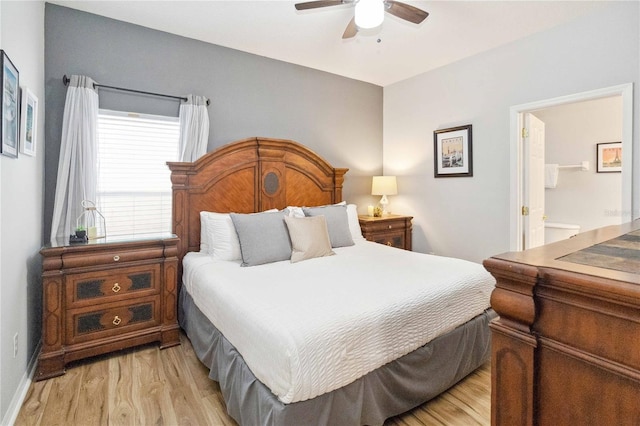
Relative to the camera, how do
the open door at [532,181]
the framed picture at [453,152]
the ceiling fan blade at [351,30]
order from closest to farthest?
1. the ceiling fan blade at [351,30]
2. the open door at [532,181]
3. the framed picture at [453,152]

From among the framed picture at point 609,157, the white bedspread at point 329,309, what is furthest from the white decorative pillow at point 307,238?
the framed picture at point 609,157

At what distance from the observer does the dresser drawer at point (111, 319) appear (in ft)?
7.55

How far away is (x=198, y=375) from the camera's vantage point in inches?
88.1

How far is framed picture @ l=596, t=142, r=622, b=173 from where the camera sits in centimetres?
420

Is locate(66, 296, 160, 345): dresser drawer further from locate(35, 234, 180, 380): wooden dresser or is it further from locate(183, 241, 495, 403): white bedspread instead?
locate(183, 241, 495, 403): white bedspread

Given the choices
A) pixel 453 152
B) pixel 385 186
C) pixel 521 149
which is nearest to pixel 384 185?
pixel 385 186

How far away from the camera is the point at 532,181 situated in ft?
11.3

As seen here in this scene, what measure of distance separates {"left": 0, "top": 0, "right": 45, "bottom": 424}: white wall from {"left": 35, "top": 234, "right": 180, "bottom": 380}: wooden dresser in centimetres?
14

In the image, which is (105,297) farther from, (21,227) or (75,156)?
(75,156)

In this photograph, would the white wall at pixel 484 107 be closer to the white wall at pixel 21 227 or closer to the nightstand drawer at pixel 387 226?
the nightstand drawer at pixel 387 226

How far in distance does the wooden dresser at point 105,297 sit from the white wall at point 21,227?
0.14 metres

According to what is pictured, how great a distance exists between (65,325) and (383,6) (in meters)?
3.09

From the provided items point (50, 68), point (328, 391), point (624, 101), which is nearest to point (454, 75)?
point (624, 101)

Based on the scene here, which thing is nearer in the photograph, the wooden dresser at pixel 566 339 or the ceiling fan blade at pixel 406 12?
the wooden dresser at pixel 566 339
